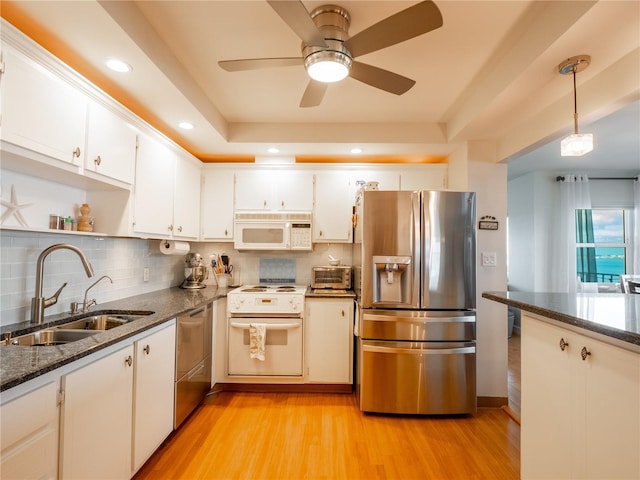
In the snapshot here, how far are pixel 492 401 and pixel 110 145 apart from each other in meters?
3.55

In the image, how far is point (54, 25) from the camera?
1.39 metres

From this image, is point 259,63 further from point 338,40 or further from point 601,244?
point 601,244

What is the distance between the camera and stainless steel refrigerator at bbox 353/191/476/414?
2428 mm

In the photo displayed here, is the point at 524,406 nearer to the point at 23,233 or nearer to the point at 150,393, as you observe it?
the point at 150,393

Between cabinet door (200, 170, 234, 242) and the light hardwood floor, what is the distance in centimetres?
164

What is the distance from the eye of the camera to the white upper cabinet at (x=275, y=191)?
3.28 meters

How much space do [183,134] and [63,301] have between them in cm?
165

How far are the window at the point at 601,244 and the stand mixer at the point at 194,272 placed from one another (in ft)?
17.2

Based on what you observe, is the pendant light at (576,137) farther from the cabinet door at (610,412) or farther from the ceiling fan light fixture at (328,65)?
the ceiling fan light fixture at (328,65)

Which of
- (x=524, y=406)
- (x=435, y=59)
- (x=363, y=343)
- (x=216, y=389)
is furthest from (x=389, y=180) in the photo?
(x=216, y=389)

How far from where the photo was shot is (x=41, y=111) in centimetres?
139

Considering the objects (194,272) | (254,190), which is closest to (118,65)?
(254,190)

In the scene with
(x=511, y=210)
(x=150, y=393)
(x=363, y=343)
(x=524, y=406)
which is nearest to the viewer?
(x=524, y=406)

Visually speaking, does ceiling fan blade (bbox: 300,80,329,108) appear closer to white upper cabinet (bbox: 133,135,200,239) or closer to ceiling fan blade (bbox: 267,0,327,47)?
ceiling fan blade (bbox: 267,0,327,47)
